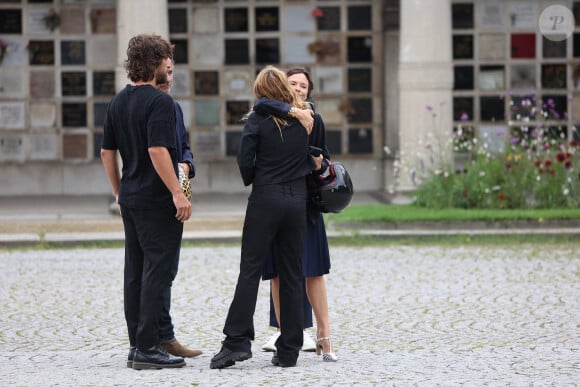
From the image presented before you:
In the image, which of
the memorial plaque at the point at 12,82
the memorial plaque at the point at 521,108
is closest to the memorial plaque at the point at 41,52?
the memorial plaque at the point at 12,82

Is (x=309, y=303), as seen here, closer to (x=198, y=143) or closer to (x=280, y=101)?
(x=280, y=101)

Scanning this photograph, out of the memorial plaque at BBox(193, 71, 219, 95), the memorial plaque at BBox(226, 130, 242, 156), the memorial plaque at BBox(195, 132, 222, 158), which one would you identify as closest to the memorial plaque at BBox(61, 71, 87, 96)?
the memorial plaque at BBox(193, 71, 219, 95)

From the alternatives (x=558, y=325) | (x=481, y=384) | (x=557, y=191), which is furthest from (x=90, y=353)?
(x=557, y=191)

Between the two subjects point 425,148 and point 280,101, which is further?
point 425,148

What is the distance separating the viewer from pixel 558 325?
9.28 meters

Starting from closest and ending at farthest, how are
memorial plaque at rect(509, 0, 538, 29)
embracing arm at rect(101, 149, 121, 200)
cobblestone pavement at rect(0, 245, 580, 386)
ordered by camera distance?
cobblestone pavement at rect(0, 245, 580, 386) < embracing arm at rect(101, 149, 121, 200) < memorial plaque at rect(509, 0, 538, 29)

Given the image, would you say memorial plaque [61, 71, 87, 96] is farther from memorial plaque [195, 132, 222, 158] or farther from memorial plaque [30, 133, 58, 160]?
memorial plaque [195, 132, 222, 158]

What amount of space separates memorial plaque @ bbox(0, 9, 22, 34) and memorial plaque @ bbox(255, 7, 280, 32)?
3.42 metres

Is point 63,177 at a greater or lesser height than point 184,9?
lesser

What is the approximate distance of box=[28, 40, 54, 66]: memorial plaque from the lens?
2120 centimetres

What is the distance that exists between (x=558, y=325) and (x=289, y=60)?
12.2 m

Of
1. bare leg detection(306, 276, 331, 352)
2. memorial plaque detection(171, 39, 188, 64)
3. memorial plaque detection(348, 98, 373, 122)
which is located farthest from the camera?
memorial plaque detection(348, 98, 373, 122)

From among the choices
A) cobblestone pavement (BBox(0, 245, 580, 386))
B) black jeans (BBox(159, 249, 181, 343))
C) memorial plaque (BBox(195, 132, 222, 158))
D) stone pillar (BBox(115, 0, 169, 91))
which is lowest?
cobblestone pavement (BBox(0, 245, 580, 386))

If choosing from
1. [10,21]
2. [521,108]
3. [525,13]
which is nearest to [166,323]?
[521,108]
